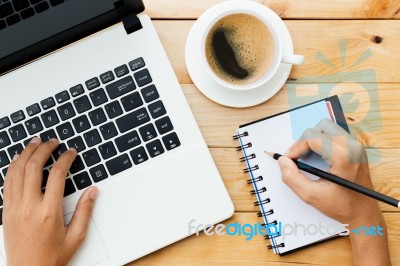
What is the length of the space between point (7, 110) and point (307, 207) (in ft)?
1.56

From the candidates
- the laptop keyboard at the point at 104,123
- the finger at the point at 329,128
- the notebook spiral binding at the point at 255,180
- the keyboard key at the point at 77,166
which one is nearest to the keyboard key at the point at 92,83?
the laptop keyboard at the point at 104,123

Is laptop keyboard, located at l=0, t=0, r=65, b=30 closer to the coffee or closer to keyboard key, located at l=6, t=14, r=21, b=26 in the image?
keyboard key, located at l=6, t=14, r=21, b=26

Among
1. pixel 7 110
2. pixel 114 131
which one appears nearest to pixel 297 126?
pixel 114 131

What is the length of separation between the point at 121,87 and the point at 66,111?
88 mm

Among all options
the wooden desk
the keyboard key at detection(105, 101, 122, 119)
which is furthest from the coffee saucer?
the keyboard key at detection(105, 101, 122, 119)

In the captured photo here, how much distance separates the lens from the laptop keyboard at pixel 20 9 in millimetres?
695

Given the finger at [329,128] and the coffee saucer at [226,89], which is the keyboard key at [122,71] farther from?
the finger at [329,128]

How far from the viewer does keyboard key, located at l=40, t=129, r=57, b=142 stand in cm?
74

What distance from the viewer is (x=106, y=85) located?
0.74 metres

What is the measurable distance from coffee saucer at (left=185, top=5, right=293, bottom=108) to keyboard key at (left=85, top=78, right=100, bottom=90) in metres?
0.15

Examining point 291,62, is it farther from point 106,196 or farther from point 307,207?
point 106,196

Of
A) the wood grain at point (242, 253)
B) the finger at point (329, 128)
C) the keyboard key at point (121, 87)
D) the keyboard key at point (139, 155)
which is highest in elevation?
the keyboard key at point (121, 87)

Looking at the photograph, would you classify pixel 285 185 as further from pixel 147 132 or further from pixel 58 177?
pixel 58 177

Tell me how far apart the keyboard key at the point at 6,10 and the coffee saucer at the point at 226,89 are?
0.26m
